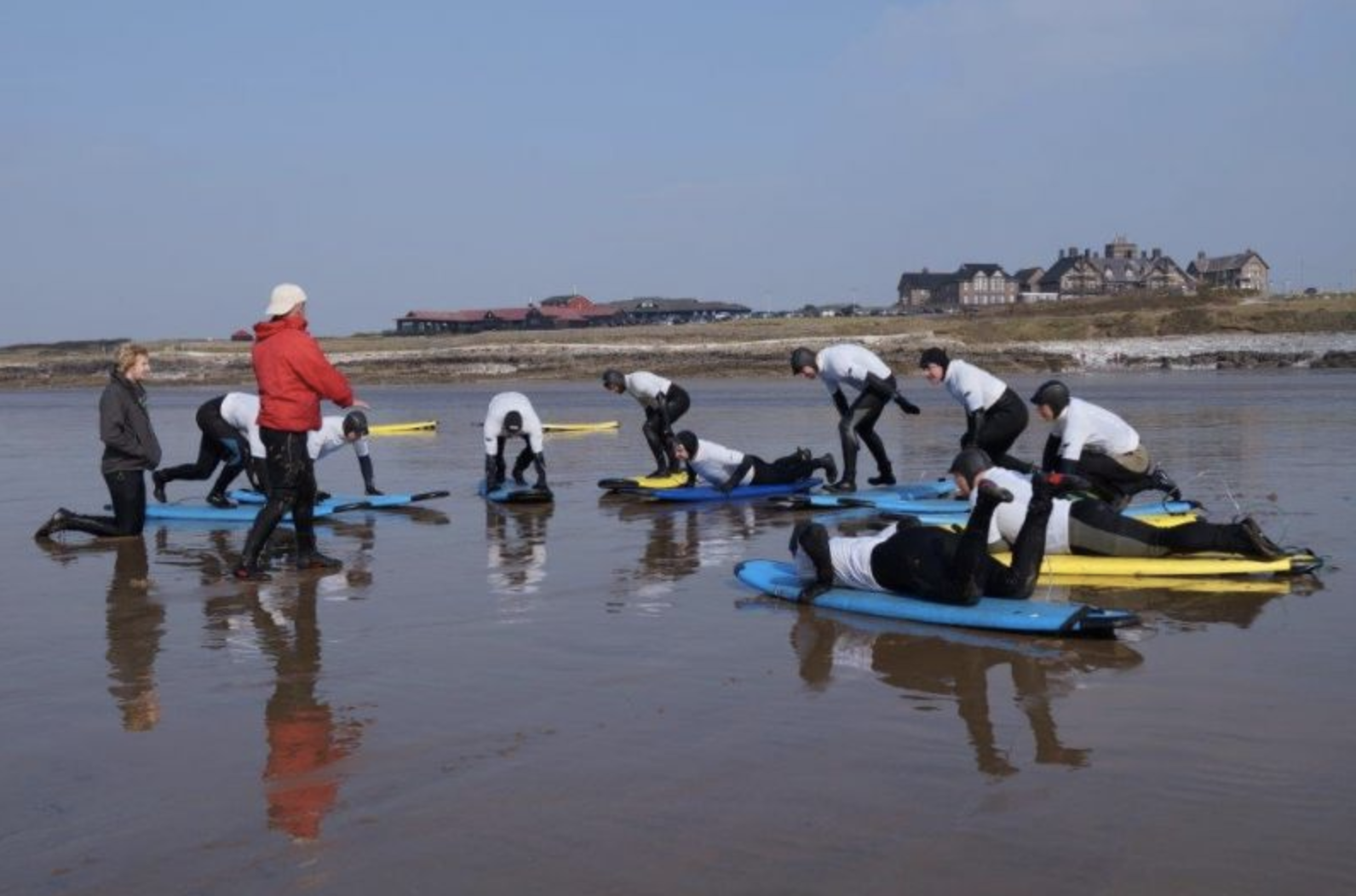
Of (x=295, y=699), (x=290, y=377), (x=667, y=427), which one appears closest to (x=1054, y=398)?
(x=290, y=377)

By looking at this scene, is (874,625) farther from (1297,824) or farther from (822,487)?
(822,487)

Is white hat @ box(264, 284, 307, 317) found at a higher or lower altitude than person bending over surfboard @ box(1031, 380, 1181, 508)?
higher

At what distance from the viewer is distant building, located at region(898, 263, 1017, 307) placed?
113000 millimetres

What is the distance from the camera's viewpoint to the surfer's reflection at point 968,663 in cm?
580

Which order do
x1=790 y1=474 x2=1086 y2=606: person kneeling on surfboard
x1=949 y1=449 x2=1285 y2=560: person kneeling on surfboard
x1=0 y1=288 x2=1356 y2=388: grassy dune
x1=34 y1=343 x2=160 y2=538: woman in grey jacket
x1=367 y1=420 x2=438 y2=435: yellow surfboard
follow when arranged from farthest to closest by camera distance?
x1=0 y1=288 x2=1356 y2=388: grassy dune, x1=367 y1=420 x2=438 y2=435: yellow surfboard, x1=34 y1=343 x2=160 y2=538: woman in grey jacket, x1=949 y1=449 x2=1285 y2=560: person kneeling on surfboard, x1=790 y1=474 x2=1086 y2=606: person kneeling on surfboard

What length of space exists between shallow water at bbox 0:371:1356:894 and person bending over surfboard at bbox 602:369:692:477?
→ 4.98m

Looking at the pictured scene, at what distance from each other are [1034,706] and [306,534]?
5956 millimetres

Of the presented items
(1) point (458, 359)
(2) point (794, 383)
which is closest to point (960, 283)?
(1) point (458, 359)

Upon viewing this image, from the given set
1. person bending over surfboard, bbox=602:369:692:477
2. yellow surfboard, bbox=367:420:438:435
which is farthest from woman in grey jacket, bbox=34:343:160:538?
yellow surfboard, bbox=367:420:438:435

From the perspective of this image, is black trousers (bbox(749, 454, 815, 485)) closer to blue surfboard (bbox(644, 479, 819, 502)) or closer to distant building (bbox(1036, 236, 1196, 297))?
blue surfboard (bbox(644, 479, 819, 502))

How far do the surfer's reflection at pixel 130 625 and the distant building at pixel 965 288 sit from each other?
4033 inches

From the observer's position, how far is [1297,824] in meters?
4.62

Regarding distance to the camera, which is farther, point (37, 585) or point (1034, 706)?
point (37, 585)

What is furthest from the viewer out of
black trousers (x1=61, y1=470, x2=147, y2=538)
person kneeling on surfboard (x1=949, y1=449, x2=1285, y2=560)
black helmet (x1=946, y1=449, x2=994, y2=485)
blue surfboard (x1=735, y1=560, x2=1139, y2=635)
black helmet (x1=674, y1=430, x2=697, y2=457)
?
black helmet (x1=674, y1=430, x2=697, y2=457)
